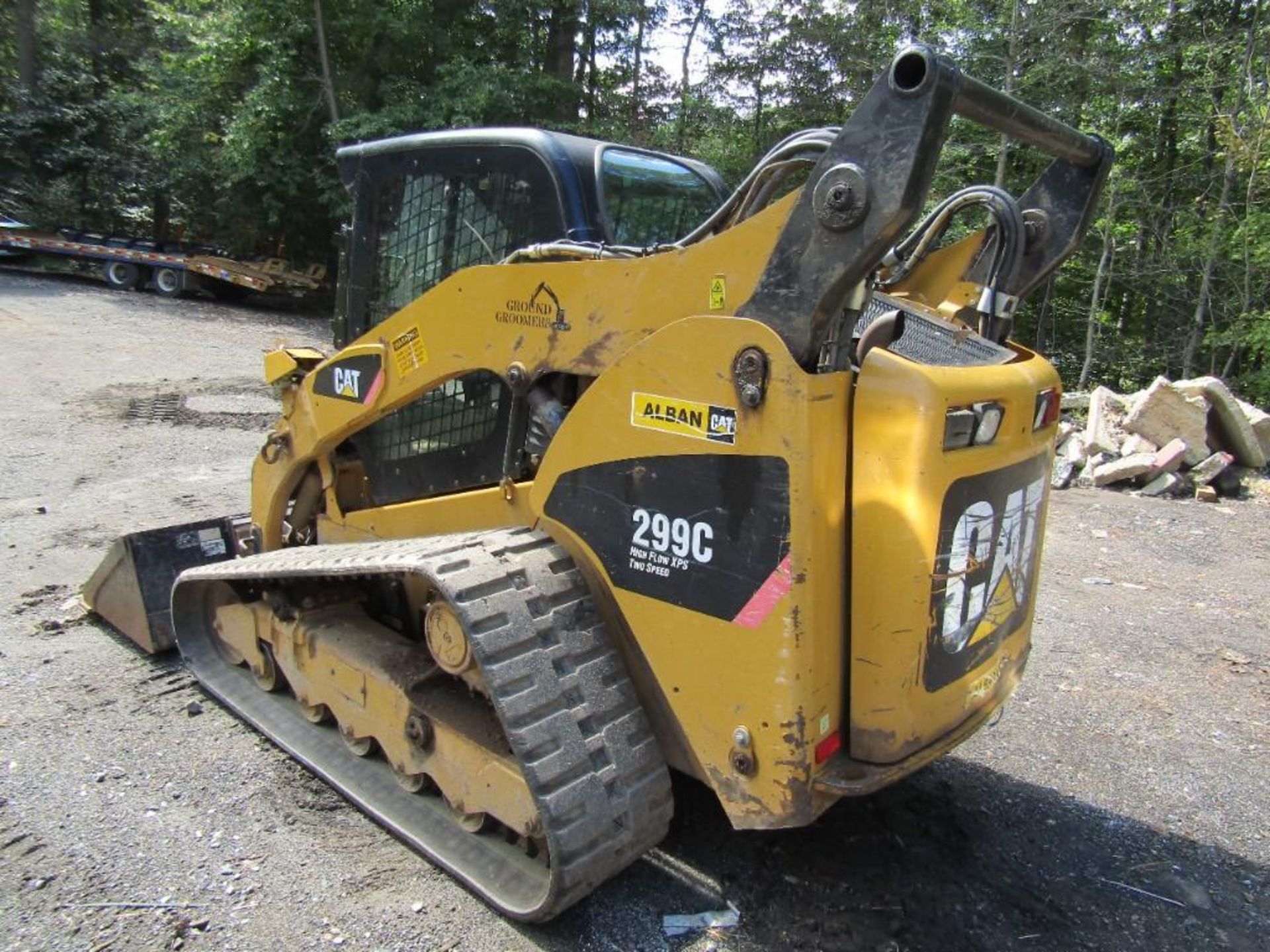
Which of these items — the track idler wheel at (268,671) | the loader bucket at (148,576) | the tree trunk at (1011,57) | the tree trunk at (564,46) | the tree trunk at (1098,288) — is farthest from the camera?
the tree trunk at (564,46)

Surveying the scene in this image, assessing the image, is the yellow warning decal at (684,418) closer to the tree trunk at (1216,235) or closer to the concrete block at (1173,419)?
the concrete block at (1173,419)

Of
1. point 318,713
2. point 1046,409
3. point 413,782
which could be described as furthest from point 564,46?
point 413,782

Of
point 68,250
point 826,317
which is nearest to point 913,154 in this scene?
point 826,317

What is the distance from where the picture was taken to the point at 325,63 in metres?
15.9

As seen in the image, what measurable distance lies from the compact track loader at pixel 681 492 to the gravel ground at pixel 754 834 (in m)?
0.25

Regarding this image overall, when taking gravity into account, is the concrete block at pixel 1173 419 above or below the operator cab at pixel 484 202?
below

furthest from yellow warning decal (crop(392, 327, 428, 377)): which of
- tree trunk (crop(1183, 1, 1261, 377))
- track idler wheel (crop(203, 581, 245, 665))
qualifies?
tree trunk (crop(1183, 1, 1261, 377))

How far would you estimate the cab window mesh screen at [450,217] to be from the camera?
117 inches

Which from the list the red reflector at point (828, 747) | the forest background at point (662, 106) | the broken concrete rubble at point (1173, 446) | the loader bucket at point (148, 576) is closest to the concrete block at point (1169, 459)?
the broken concrete rubble at point (1173, 446)

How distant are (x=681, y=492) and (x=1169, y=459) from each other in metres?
7.37

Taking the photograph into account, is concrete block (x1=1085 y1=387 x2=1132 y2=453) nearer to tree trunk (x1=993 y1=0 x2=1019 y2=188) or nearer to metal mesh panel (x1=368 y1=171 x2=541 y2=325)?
tree trunk (x1=993 y1=0 x2=1019 y2=188)

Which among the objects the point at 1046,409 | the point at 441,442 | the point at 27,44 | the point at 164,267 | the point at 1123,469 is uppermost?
the point at 27,44

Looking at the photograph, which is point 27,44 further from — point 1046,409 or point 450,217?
point 1046,409

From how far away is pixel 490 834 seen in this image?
8.97ft
